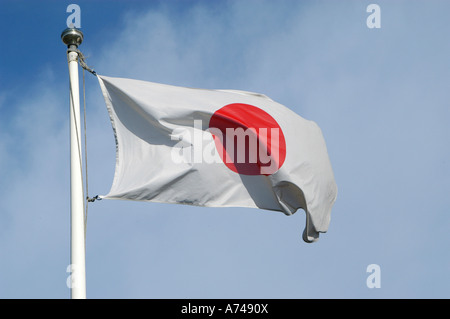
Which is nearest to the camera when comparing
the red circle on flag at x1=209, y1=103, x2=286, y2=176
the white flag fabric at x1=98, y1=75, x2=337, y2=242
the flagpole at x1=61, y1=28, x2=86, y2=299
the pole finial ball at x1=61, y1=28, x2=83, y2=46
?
the flagpole at x1=61, y1=28, x2=86, y2=299

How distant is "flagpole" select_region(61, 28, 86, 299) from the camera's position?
9.22 meters

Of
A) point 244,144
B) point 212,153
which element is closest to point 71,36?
point 212,153

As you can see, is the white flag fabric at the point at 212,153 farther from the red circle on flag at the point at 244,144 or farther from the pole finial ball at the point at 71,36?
the pole finial ball at the point at 71,36

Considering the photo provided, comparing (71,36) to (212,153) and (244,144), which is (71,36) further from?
(244,144)

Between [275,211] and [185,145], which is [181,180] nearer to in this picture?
[185,145]

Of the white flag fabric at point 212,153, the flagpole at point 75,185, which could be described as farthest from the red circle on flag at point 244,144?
the flagpole at point 75,185

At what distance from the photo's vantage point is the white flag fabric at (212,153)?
1104 centimetres

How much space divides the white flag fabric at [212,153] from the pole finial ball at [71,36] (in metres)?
0.85

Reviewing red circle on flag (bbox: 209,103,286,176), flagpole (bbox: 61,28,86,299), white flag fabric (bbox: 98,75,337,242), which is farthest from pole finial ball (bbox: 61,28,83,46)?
red circle on flag (bbox: 209,103,286,176)

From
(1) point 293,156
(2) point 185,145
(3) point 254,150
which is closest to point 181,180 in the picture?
(2) point 185,145

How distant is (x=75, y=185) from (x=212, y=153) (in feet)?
9.52

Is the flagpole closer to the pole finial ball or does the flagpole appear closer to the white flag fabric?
the pole finial ball

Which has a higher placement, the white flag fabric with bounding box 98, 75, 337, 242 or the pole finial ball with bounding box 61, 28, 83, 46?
the pole finial ball with bounding box 61, 28, 83, 46

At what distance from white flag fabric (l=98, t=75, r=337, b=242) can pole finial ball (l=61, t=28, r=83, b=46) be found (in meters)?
0.85
